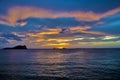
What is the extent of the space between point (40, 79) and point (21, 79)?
4.50 metres

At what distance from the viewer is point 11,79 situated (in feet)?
133

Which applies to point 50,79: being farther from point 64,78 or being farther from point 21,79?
point 21,79

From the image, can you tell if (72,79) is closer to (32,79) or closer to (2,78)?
(32,79)

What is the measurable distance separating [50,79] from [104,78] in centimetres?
1275

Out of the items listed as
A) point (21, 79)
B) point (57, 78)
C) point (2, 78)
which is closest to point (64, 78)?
point (57, 78)

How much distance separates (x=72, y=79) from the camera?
40.6 m

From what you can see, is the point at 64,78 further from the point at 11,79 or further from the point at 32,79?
the point at 11,79

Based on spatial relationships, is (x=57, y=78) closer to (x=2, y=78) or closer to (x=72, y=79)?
(x=72, y=79)

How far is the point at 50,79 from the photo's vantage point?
40875mm

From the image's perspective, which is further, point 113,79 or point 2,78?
point 2,78

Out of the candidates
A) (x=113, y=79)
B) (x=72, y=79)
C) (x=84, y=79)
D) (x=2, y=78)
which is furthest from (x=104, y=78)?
(x=2, y=78)

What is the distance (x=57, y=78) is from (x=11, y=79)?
10.7m

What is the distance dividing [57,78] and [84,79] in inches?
252

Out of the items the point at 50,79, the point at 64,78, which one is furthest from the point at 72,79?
the point at 50,79
